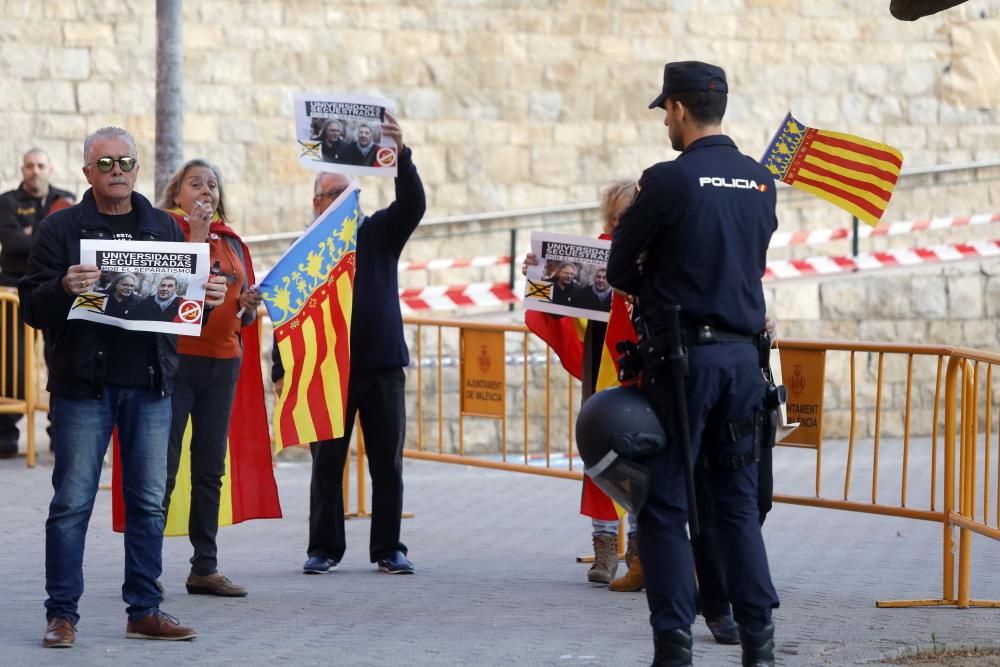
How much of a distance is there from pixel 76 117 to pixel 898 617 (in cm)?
1161

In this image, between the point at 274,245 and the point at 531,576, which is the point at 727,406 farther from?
the point at 274,245

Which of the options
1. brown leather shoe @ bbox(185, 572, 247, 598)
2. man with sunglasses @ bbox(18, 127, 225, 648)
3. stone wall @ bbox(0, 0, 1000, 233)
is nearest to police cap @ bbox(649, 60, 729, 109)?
man with sunglasses @ bbox(18, 127, 225, 648)

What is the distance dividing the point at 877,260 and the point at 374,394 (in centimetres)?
963

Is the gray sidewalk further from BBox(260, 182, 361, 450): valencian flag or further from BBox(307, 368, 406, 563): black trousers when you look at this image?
BBox(260, 182, 361, 450): valencian flag

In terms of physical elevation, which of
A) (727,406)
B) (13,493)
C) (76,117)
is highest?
(76,117)

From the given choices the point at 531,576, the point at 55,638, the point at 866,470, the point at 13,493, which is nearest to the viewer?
the point at 55,638

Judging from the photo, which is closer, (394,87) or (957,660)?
(957,660)

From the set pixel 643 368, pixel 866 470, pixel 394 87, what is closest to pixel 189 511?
pixel 643 368

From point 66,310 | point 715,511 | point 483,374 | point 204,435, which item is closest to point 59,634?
point 66,310

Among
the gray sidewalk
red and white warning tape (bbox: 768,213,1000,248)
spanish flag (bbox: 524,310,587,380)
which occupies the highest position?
red and white warning tape (bbox: 768,213,1000,248)

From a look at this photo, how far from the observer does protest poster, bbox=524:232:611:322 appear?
24.1 ft

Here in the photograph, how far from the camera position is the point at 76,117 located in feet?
53.2

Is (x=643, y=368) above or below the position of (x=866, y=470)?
above

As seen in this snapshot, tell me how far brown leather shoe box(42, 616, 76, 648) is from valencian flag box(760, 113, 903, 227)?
11.4ft
